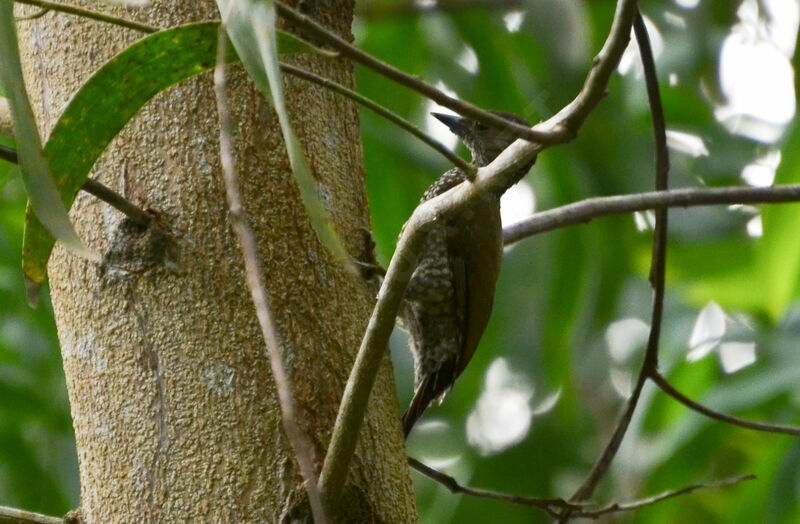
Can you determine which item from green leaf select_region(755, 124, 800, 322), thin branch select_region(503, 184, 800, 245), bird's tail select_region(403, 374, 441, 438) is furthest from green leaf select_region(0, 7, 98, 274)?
green leaf select_region(755, 124, 800, 322)

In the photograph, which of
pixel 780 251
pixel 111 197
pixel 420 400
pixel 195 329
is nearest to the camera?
pixel 111 197

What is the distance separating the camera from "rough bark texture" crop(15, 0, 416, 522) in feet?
5.10

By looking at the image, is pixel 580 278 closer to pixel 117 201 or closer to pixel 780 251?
pixel 780 251

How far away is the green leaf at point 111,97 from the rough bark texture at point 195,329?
26 centimetres

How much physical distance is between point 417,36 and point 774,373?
1.73 m

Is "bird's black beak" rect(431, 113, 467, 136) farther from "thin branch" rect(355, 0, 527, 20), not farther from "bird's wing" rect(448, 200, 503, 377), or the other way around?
"thin branch" rect(355, 0, 527, 20)

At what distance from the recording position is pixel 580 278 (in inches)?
150

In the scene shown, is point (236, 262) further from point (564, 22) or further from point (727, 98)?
point (727, 98)

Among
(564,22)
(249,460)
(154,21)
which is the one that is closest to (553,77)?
(564,22)

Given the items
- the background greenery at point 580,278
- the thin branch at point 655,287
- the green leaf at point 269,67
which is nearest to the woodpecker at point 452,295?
the background greenery at point 580,278

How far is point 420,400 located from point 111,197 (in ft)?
4.37

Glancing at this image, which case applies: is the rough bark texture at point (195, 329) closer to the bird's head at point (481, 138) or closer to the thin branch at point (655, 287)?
the thin branch at point (655, 287)

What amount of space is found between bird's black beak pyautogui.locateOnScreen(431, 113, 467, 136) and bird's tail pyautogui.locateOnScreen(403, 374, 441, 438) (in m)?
0.79

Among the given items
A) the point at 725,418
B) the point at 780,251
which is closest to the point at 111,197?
the point at 725,418
